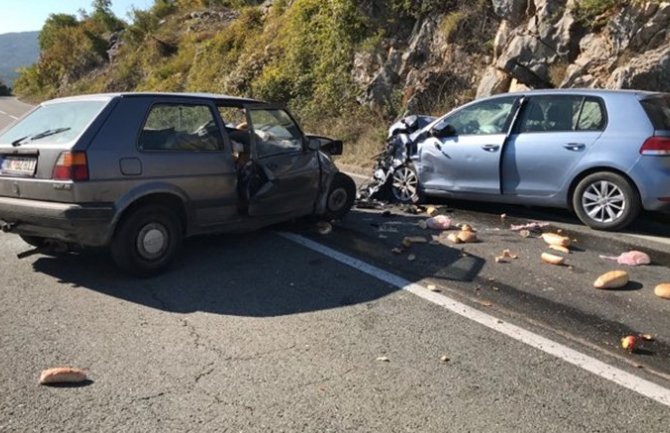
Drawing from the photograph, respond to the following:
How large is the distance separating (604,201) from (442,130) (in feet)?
7.61

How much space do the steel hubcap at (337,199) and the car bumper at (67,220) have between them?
293 centimetres

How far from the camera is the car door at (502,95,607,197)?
7047mm

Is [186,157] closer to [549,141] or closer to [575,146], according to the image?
[549,141]

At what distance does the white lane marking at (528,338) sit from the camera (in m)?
3.51

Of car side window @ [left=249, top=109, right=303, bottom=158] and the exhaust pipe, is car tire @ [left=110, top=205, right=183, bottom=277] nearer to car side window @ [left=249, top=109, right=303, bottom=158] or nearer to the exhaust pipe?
the exhaust pipe

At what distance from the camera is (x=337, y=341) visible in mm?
4141

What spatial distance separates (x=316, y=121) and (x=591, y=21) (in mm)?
7545

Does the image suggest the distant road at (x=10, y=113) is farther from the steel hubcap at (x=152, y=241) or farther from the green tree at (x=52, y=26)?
the steel hubcap at (x=152, y=241)

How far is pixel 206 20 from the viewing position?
33.4 m

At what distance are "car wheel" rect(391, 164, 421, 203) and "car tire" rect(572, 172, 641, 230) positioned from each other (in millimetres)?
2261

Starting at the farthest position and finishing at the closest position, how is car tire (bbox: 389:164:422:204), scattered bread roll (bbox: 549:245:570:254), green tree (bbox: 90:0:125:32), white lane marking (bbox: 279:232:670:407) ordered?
green tree (bbox: 90:0:125:32), car tire (bbox: 389:164:422:204), scattered bread roll (bbox: 549:245:570:254), white lane marking (bbox: 279:232:670:407)

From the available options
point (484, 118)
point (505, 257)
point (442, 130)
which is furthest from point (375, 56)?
point (505, 257)

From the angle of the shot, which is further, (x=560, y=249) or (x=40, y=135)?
(x=560, y=249)

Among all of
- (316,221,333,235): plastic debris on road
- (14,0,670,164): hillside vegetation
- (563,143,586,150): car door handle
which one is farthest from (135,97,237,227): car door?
(14,0,670,164): hillside vegetation
